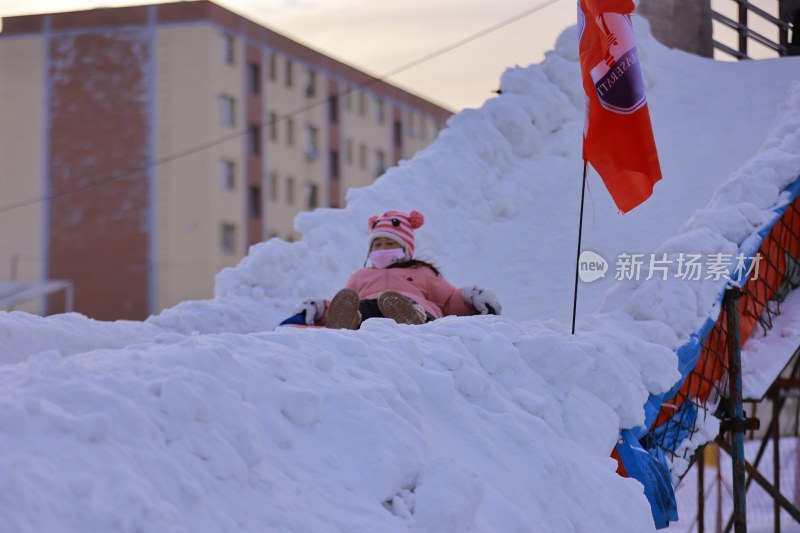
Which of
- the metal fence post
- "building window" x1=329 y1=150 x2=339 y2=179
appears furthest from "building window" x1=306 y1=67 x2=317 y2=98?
the metal fence post

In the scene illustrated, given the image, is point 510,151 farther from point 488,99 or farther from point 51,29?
point 51,29

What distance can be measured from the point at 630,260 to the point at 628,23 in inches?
67.0

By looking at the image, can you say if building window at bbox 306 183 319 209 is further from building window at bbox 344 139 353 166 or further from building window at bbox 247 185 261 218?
building window at bbox 247 185 261 218

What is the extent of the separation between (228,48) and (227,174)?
3677 mm

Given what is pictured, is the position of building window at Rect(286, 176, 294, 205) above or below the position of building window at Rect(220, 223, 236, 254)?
above

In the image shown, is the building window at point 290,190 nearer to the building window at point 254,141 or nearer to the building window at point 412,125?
the building window at point 254,141

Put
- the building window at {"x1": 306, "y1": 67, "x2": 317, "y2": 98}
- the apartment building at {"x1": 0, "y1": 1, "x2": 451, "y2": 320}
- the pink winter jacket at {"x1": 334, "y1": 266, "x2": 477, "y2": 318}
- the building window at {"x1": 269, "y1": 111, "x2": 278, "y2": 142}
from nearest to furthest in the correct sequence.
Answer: the pink winter jacket at {"x1": 334, "y1": 266, "x2": 477, "y2": 318} → the apartment building at {"x1": 0, "y1": 1, "x2": 451, "y2": 320} → the building window at {"x1": 269, "y1": 111, "x2": 278, "y2": 142} → the building window at {"x1": 306, "y1": 67, "x2": 317, "y2": 98}

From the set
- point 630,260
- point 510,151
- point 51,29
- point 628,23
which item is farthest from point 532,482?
point 51,29

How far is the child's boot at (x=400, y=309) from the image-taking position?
6.39 m

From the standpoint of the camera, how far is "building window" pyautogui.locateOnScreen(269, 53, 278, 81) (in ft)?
132

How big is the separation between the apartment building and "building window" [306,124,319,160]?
12.0ft

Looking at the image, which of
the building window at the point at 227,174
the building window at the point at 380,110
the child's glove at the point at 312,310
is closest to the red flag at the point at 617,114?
the child's glove at the point at 312,310

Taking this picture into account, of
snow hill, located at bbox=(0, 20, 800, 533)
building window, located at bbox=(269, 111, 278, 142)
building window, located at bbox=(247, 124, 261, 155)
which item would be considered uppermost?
building window, located at bbox=(269, 111, 278, 142)

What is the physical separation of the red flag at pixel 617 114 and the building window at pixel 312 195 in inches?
1454
